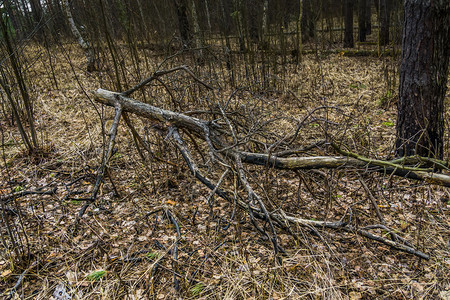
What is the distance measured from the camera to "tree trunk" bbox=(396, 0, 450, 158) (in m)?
3.03

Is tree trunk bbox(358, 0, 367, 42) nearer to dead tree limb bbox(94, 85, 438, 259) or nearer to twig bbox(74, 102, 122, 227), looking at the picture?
dead tree limb bbox(94, 85, 438, 259)

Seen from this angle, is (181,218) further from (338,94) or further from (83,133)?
(338,94)

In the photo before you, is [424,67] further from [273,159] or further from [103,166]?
[103,166]

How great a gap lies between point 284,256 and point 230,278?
530 millimetres

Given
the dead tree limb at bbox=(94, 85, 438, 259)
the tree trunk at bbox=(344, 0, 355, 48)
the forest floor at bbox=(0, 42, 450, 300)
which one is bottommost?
the forest floor at bbox=(0, 42, 450, 300)

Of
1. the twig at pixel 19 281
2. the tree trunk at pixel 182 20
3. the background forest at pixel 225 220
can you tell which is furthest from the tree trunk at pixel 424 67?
the tree trunk at pixel 182 20

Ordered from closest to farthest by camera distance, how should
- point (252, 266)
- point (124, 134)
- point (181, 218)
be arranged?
point (252, 266), point (181, 218), point (124, 134)

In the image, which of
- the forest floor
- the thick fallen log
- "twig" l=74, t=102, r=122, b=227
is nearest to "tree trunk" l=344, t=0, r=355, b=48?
the forest floor

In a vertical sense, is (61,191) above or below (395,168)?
below

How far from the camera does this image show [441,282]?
2182 millimetres

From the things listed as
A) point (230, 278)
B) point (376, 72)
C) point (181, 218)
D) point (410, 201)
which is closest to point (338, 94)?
point (376, 72)

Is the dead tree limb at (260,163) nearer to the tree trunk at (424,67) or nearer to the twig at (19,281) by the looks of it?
the tree trunk at (424,67)

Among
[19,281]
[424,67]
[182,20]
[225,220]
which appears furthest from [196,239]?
[182,20]

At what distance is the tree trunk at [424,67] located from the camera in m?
3.03
